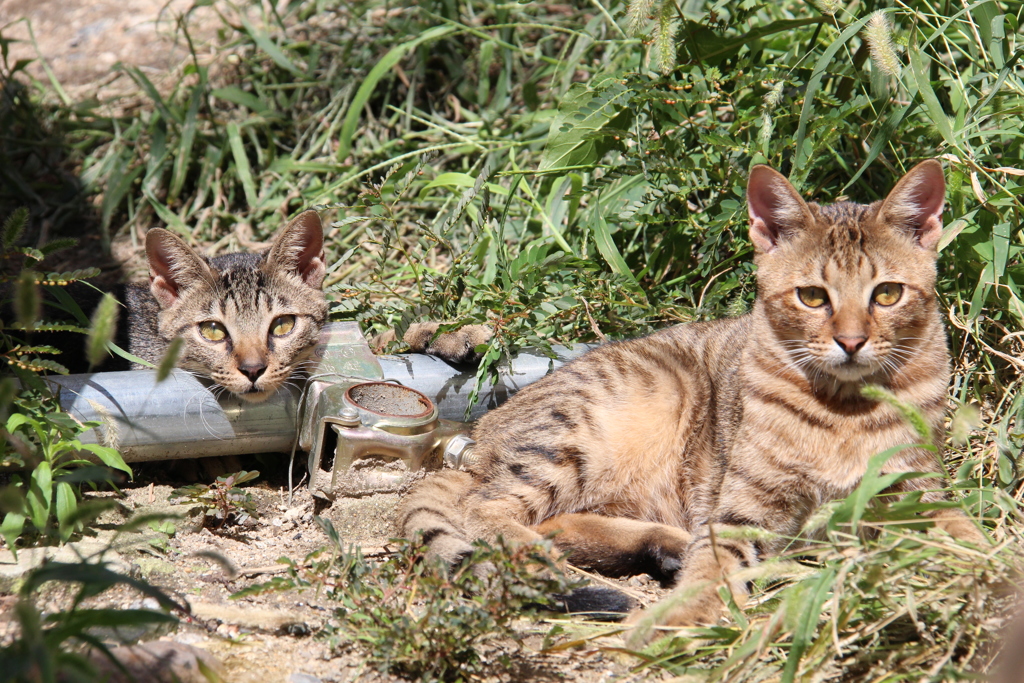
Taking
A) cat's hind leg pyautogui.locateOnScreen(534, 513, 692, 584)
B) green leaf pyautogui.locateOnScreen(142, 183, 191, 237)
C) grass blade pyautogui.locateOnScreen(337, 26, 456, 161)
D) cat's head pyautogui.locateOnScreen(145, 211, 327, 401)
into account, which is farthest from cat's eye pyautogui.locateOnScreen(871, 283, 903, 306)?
green leaf pyautogui.locateOnScreen(142, 183, 191, 237)

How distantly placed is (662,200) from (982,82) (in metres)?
1.37

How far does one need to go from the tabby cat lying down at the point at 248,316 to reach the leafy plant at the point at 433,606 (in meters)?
1.10

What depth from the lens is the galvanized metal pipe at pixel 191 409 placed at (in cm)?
306

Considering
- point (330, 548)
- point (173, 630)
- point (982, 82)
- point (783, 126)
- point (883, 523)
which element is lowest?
point (330, 548)

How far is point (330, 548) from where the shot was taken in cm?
283

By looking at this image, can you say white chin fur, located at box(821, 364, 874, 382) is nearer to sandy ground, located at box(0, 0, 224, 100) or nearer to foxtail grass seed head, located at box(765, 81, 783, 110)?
foxtail grass seed head, located at box(765, 81, 783, 110)

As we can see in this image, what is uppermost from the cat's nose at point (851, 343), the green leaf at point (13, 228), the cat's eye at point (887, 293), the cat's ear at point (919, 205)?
the cat's ear at point (919, 205)

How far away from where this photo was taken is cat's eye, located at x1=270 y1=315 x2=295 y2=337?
11.3 ft

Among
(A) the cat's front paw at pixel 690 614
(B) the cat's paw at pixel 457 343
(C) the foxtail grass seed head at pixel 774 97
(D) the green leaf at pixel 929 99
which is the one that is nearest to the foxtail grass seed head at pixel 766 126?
(C) the foxtail grass seed head at pixel 774 97

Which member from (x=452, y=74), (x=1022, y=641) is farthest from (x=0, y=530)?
(x=452, y=74)

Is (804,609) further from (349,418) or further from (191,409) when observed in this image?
(191,409)

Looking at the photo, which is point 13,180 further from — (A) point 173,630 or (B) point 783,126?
(B) point 783,126

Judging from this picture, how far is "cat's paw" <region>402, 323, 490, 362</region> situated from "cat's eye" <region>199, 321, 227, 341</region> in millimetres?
794

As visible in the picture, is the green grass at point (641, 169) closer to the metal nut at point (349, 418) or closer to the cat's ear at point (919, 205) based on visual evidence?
the cat's ear at point (919, 205)
